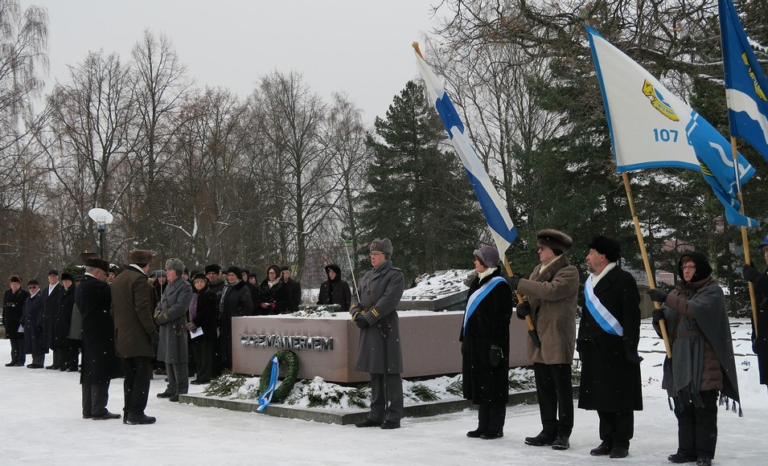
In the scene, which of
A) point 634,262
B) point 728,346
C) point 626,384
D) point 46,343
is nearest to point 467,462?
point 626,384

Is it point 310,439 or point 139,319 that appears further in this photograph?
point 139,319

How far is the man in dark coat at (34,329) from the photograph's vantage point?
18.5 m

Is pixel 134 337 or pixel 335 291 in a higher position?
pixel 335 291

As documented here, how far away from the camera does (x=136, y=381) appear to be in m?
10.1

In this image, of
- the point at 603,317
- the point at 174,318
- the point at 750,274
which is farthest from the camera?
the point at 174,318

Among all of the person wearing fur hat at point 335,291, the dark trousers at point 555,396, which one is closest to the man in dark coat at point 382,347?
the dark trousers at point 555,396

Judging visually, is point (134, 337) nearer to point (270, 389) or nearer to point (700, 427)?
point (270, 389)

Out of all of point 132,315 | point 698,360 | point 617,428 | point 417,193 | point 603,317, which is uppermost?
point 417,193

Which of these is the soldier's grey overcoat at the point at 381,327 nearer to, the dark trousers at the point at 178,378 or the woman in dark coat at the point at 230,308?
the dark trousers at the point at 178,378

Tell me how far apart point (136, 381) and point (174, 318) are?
1.95 m

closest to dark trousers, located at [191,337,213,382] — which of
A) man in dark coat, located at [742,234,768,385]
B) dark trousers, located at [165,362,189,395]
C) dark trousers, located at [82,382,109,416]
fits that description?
dark trousers, located at [165,362,189,395]

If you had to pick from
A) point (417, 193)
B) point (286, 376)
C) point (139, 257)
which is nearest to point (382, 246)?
point (286, 376)

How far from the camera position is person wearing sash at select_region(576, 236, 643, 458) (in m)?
7.58

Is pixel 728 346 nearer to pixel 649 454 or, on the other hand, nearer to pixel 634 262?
pixel 649 454
